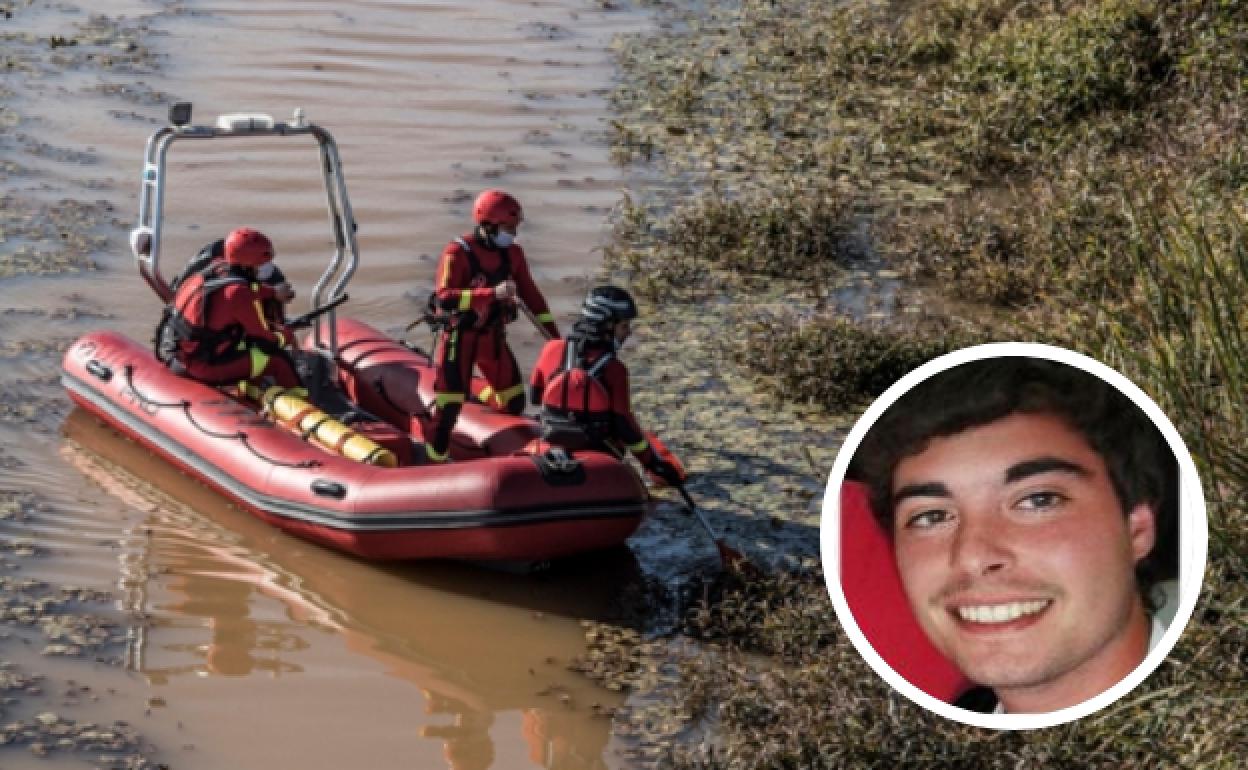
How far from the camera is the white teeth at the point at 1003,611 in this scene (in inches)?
87.4

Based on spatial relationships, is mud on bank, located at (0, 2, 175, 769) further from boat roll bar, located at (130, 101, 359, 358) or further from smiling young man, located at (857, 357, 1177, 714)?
smiling young man, located at (857, 357, 1177, 714)

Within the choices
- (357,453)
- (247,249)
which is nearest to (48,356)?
(247,249)

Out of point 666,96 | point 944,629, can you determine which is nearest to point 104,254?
point 666,96

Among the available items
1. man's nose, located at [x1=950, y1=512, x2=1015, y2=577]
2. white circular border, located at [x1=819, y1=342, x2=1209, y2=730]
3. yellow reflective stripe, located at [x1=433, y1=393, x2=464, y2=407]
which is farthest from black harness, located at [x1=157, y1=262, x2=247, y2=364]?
man's nose, located at [x1=950, y1=512, x2=1015, y2=577]

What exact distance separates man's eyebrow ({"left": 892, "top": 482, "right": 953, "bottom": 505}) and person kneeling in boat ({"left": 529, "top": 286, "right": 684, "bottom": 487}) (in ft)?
20.0

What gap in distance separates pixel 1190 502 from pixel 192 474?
765cm

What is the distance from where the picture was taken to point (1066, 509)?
86.8 inches

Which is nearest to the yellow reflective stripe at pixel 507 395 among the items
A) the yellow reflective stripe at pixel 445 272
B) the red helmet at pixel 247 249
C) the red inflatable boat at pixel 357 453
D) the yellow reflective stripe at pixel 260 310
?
the red inflatable boat at pixel 357 453

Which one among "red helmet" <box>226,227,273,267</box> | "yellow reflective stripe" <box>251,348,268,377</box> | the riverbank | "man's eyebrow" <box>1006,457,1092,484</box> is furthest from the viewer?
"yellow reflective stripe" <box>251,348,268,377</box>

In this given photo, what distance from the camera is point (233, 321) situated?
936cm

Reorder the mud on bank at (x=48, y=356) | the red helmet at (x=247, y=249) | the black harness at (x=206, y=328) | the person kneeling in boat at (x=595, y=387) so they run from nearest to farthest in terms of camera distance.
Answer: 1. the mud on bank at (x=48, y=356)
2. the person kneeling in boat at (x=595, y=387)
3. the red helmet at (x=247, y=249)
4. the black harness at (x=206, y=328)

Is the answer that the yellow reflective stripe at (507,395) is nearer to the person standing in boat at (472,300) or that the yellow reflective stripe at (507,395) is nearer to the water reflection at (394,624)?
the person standing in boat at (472,300)

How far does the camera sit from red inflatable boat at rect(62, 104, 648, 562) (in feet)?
27.1

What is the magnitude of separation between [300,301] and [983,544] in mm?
9783
